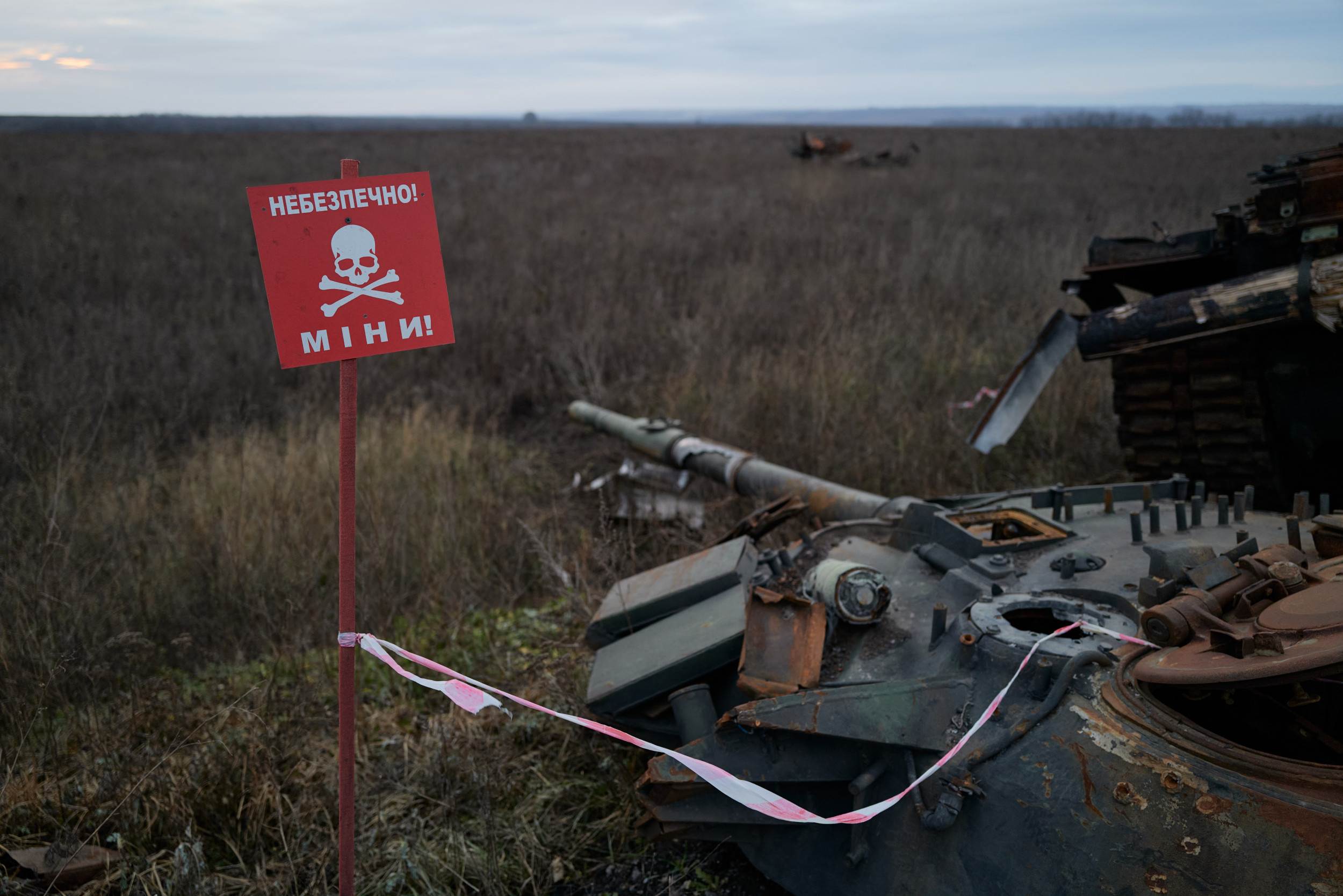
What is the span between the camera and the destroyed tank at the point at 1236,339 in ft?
11.6

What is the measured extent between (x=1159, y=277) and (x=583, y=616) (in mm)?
3508

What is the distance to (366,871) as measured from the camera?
9.20 ft

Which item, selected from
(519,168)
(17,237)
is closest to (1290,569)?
(17,237)

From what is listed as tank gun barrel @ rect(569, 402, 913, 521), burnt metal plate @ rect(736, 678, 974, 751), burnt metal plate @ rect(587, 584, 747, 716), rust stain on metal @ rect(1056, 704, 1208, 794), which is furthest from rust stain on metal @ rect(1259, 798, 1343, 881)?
tank gun barrel @ rect(569, 402, 913, 521)

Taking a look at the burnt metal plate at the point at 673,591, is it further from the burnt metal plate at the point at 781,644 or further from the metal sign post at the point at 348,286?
the metal sign post at the point at 348,286

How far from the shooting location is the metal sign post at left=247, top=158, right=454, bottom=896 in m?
1.95

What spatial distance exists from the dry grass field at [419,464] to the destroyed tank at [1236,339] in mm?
1214

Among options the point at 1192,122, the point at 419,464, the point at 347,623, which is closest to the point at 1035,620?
the point at 347,623

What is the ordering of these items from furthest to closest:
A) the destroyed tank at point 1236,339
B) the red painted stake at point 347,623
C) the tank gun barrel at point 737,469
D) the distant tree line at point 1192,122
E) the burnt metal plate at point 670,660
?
the distant tree line at point 1192,122 < the tank gun barrel at point 737,469 < the destroyed tank at point 1236,339 < the burnt metal plate at point 670,660 < the red painted stake at point 347,623

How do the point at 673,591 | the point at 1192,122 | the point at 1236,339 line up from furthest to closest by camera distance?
the point at 1192,122 < the point at 1236,339 < the point at 673,591

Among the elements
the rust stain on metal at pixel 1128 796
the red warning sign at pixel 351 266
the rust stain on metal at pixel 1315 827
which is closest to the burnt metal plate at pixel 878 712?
the rust stain on metal at pixel 1128 796

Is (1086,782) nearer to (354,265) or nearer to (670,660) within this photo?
(670,660)

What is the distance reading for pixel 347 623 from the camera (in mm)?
2092

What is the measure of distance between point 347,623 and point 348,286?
0.79 meters
